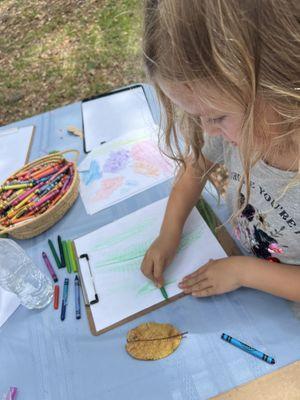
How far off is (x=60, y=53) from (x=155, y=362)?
232 centimetres

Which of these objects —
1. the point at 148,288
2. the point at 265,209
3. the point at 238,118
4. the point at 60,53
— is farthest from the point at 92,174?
the point at 60,53

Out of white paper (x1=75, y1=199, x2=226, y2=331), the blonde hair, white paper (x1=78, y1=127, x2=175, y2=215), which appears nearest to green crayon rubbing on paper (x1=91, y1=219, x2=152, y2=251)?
white paper (x1=75, y1=199, x2=226, y2=331)

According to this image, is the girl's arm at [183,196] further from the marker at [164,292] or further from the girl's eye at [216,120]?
the girl's eye at [216,120]

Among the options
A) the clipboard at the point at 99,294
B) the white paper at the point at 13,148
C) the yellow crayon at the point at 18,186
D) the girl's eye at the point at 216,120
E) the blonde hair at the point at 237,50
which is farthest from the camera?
the white paper at the point at 13,148

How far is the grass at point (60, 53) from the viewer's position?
94.2 inches

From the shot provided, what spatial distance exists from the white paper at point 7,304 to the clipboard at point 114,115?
45 cm

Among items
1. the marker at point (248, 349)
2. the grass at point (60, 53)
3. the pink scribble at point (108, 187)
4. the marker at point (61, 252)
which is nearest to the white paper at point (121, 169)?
the pink scribble at point (108, 187)

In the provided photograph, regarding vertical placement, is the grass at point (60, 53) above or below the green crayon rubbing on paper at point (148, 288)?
below

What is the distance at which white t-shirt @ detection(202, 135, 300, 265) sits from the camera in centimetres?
69

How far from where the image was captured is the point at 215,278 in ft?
2.51

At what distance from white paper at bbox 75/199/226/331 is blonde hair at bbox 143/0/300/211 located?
1.16 ft

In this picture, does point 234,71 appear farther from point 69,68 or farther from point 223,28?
point 69,68

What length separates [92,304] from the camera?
833 millimetres

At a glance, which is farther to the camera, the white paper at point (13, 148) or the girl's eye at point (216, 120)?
the white paper at point (13, 148)
